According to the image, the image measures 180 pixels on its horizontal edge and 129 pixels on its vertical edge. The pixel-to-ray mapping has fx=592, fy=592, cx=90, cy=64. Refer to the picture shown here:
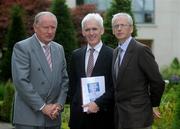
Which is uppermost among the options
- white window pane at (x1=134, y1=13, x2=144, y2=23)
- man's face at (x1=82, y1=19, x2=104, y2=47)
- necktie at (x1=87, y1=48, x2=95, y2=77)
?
man's face at (x1=82, y1=19, x2=104, y2=47)

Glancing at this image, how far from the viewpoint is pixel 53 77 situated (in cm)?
616

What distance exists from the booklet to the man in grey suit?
253 millimetres

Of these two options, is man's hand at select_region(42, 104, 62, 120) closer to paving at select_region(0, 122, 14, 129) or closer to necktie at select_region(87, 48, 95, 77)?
necktie at select_region(87, 48, 95, 77)

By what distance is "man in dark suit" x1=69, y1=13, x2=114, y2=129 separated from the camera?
621 cm

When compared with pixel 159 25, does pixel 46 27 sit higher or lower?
higher

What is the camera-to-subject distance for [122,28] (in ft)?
19.6

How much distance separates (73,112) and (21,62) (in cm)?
82

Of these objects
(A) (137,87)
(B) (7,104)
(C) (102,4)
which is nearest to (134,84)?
(A) (137,87)

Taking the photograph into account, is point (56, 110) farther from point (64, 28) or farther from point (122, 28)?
point (64, 28)

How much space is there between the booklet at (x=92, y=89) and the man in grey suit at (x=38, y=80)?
0.25m

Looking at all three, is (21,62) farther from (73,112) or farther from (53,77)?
(73,112)

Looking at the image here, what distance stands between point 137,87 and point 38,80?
102cm

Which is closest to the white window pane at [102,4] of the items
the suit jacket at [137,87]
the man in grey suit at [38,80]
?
→ the man in grey suit at [38,80]

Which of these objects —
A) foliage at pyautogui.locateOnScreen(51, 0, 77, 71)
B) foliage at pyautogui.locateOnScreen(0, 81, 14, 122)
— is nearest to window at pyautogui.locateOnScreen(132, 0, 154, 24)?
foliage at pyautogui.locateOnScreen(51, 0, 77, 71)
